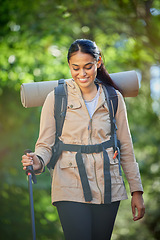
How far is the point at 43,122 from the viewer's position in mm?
2842

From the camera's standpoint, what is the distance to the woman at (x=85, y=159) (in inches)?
105

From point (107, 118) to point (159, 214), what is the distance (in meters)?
5.78

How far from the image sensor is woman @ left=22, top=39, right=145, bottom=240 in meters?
2.68

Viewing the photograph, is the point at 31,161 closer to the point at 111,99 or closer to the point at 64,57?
the point at 111,99

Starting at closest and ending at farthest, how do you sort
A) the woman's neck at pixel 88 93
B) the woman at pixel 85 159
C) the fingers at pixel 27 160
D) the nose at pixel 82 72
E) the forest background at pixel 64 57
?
the fingers at pixel 27 160, the woman at pixel 85 159, the nose at pixel 82 72, the woman's neck at pixel 88 93, the forest background at pixel 64 57

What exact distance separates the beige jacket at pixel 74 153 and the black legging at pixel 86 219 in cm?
5

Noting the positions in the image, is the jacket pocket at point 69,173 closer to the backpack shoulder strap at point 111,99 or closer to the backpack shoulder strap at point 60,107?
the backpack shoulder strap at point 60,107

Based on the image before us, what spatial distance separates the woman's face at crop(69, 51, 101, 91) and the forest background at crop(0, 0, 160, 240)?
4.17 m

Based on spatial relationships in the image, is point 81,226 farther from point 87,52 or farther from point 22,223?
point 22,223

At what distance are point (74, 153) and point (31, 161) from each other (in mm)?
310

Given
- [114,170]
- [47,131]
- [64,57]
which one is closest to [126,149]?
[114,170]

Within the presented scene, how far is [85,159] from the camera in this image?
2729 millimetres

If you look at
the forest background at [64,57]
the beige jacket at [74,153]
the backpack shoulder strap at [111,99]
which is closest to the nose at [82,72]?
the beige jacket at [74,153]

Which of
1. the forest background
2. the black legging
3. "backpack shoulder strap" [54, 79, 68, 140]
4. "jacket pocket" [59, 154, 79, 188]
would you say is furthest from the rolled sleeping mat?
the forest background
